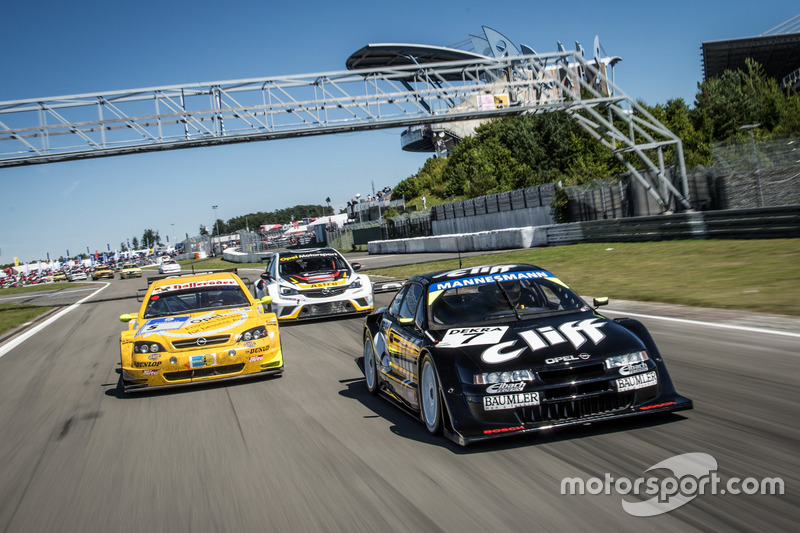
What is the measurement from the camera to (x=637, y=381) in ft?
16.0

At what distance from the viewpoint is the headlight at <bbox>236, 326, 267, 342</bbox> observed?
841cm

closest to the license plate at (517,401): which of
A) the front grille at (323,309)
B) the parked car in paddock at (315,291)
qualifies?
the parked car in paddock at (315,291)

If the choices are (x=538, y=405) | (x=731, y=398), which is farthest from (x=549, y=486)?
(x=731, y=398)

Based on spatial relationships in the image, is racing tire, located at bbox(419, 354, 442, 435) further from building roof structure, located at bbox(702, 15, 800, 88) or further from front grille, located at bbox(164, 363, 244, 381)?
building roof structure, located at bbox(702, 15, 800, 88)

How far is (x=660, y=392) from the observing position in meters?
4.98

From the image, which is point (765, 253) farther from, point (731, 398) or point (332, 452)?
point (332, 452)

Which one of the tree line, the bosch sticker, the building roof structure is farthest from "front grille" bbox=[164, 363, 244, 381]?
the building roof structure

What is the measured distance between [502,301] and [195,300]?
5343mm

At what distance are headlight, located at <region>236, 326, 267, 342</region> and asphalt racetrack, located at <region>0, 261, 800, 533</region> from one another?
59 cm

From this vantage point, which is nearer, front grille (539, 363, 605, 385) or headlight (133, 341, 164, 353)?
front grille (539, 363, 605, 385)

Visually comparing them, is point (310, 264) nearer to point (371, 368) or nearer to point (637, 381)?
point (371, 368)

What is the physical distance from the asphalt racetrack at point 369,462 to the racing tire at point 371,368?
0.17 metres

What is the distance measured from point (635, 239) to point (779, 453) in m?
21.2

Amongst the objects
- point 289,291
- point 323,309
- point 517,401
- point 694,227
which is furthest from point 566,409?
point 694,227
